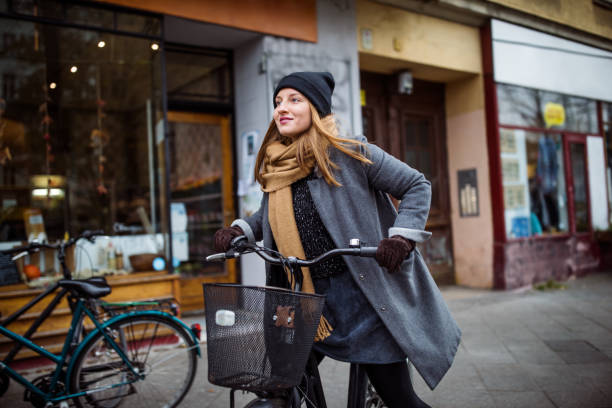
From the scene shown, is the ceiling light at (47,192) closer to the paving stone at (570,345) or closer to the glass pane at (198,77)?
the glass pane at (198,77)

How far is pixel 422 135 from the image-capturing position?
9070 millimetres

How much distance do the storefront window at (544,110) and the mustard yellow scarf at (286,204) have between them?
7438 millimetres

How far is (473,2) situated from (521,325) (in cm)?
510

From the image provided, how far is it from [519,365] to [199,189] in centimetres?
451


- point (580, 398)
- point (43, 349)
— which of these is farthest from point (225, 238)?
point (580, 398)

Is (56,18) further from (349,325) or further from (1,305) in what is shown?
(349,325)

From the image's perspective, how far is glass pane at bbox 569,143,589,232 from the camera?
9992mm

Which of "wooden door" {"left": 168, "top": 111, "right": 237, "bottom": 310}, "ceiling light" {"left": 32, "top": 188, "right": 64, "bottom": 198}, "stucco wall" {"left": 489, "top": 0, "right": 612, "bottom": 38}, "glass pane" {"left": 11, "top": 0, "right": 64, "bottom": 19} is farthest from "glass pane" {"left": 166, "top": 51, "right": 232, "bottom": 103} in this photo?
"stucco wall" {"left": 489, "top": 0, "right": 612, "bottom": 38}

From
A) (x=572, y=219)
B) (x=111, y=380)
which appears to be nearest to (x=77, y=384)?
(x=111, y=380)

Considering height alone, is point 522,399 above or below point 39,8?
below

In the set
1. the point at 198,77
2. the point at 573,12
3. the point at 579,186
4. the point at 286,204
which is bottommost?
the point at 286,204

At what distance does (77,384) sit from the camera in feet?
10.5

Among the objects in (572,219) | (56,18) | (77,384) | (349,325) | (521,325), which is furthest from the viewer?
(572,219)

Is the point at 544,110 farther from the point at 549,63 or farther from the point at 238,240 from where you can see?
the point at 238,240
